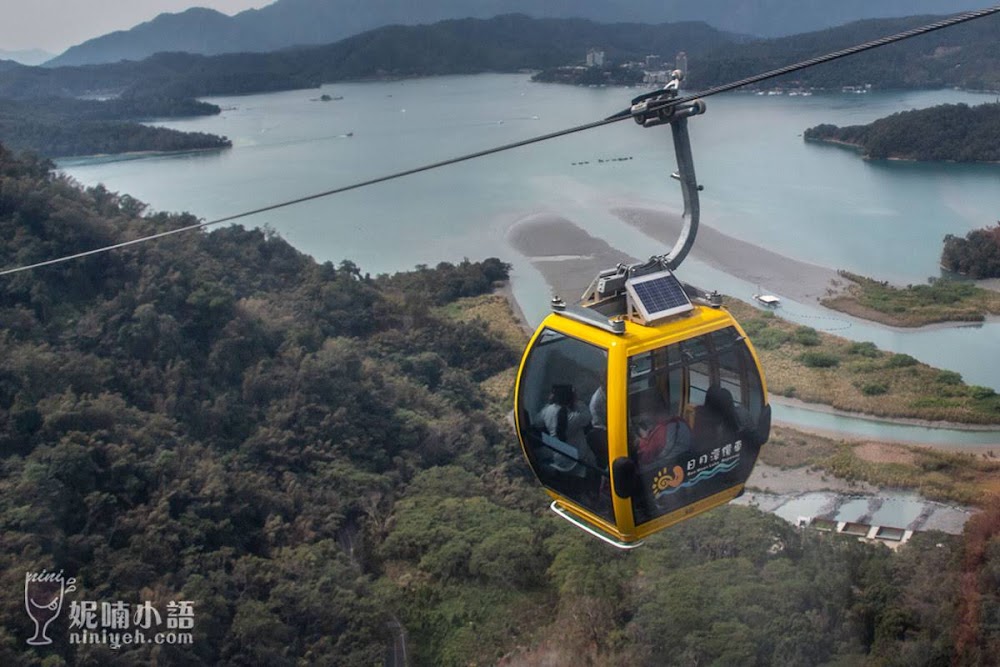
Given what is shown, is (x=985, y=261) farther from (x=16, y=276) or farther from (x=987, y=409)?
(x=16, y=276)

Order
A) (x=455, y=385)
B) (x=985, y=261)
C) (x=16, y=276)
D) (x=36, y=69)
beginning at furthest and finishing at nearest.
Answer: (x=36, y=69) → (x=985, y=261) → (x=455, y=385) → (x=16, y=276)

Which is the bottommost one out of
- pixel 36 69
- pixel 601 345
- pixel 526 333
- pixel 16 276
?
pixel 526 333

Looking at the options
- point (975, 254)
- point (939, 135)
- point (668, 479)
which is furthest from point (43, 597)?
point (939, 135)

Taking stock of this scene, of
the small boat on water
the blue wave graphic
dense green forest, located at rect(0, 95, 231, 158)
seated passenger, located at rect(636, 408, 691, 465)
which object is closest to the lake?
the small boat on water

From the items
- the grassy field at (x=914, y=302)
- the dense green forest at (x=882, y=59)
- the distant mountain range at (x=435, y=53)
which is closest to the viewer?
the grassy field at (x=914, y=302)

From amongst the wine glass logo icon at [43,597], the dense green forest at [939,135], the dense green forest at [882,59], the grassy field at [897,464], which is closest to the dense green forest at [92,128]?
the dense green forest at [882,59]

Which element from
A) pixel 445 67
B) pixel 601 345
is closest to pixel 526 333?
pixel 601 345

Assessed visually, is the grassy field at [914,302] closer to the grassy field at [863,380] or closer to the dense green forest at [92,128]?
the grassy field at [863,380]
